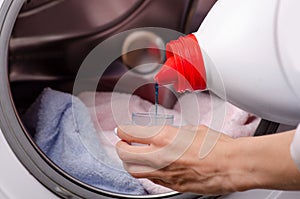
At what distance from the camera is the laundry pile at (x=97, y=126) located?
88 centimetres

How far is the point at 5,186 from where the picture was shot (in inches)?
30.4

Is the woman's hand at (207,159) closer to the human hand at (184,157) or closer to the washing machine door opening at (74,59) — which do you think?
the human hand at (184,157)

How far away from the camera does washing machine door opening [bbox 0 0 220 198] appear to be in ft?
2.92

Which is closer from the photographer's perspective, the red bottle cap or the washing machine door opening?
the red bottle cap

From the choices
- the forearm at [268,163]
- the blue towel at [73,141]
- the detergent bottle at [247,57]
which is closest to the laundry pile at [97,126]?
the blue towel at [73,141]

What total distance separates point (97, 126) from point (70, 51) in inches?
6.8

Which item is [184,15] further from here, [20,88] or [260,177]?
[260,177]

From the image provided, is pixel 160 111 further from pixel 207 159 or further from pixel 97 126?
pixel 207 159

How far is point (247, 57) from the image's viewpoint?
62 cm

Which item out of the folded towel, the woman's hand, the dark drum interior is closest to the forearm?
the woman's hand

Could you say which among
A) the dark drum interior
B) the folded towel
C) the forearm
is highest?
the forearm

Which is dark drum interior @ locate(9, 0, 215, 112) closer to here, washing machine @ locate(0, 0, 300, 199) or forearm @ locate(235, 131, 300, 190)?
washing machine @ locate(0, 0, 300, 199)

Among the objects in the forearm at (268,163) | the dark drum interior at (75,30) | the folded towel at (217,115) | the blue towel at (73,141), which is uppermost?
the forearm at (268,163)

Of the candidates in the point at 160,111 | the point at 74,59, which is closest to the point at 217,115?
the point at 160,111
